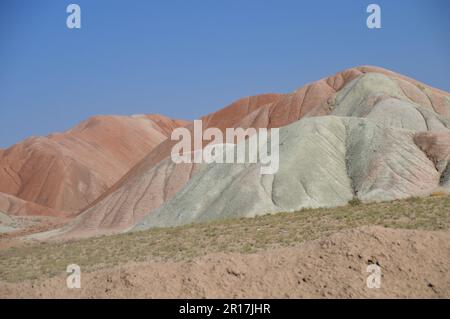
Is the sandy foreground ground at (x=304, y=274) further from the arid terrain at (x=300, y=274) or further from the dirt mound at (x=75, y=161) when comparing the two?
the dirt mound at (x=75, y=161)

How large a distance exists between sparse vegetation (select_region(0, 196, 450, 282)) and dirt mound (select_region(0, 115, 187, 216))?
6876 centimetres

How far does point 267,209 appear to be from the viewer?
109ft

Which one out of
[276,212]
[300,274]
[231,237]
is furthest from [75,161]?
[300,274]

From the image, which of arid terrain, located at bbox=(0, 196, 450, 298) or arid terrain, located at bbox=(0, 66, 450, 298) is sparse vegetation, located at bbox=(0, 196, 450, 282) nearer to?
arid terrain, located at bbox=(0, 66, 450, 298)

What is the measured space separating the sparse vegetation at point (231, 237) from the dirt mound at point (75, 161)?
2707 inches

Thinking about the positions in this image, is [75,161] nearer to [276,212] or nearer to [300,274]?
[276,212]

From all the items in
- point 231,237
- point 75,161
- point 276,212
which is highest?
point 231,237

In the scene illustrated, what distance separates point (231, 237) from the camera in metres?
22.4

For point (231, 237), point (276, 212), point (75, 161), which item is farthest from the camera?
point (75, 161)

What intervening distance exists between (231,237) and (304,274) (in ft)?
32.6

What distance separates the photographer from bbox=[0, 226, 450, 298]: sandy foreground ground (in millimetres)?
12109

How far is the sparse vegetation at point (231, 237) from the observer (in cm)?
1980

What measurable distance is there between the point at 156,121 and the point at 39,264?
371ft
